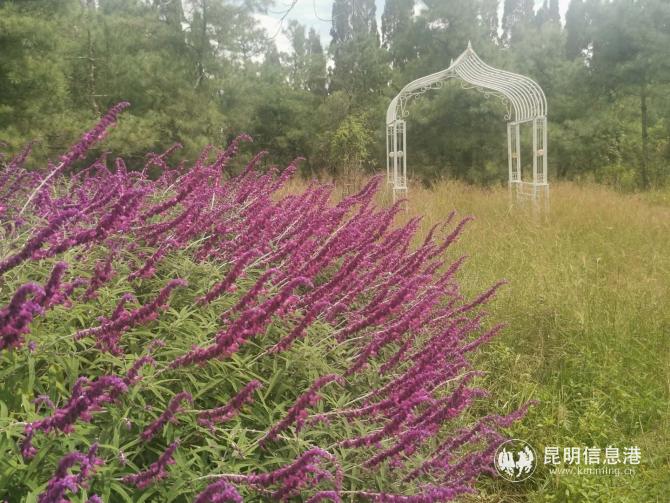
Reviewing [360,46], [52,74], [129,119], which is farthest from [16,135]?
[360,46]

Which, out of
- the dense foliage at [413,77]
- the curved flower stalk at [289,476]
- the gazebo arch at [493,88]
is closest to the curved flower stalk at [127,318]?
the curved flower stalk at [289,476]

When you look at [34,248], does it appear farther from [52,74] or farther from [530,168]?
[530,168]

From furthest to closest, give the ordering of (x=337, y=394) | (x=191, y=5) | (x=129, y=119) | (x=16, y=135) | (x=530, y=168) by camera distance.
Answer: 1. (x=530, y=168)
2. (x=191, y=5)
3. (x=129, y=119)
4. (x=16, y=135)
5. (x=337, y=394)

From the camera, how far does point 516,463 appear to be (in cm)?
251

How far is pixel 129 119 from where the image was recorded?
1270 centimetres

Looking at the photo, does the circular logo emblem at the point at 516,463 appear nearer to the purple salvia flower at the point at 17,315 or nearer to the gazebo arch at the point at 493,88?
the purple salvia flower at the point at 17,315

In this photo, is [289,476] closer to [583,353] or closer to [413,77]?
[583,353]

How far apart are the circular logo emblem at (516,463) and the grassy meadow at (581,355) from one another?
46 mm

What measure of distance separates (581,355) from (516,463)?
1.07m

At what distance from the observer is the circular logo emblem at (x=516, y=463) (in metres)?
2.48

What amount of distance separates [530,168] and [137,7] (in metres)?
15.8

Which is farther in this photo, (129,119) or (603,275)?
(129,119)

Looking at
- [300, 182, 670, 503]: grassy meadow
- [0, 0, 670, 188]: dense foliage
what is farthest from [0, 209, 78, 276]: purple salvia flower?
[0, 0, 670, 188]: dense foliage

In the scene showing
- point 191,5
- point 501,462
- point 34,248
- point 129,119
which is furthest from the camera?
point 191,5
